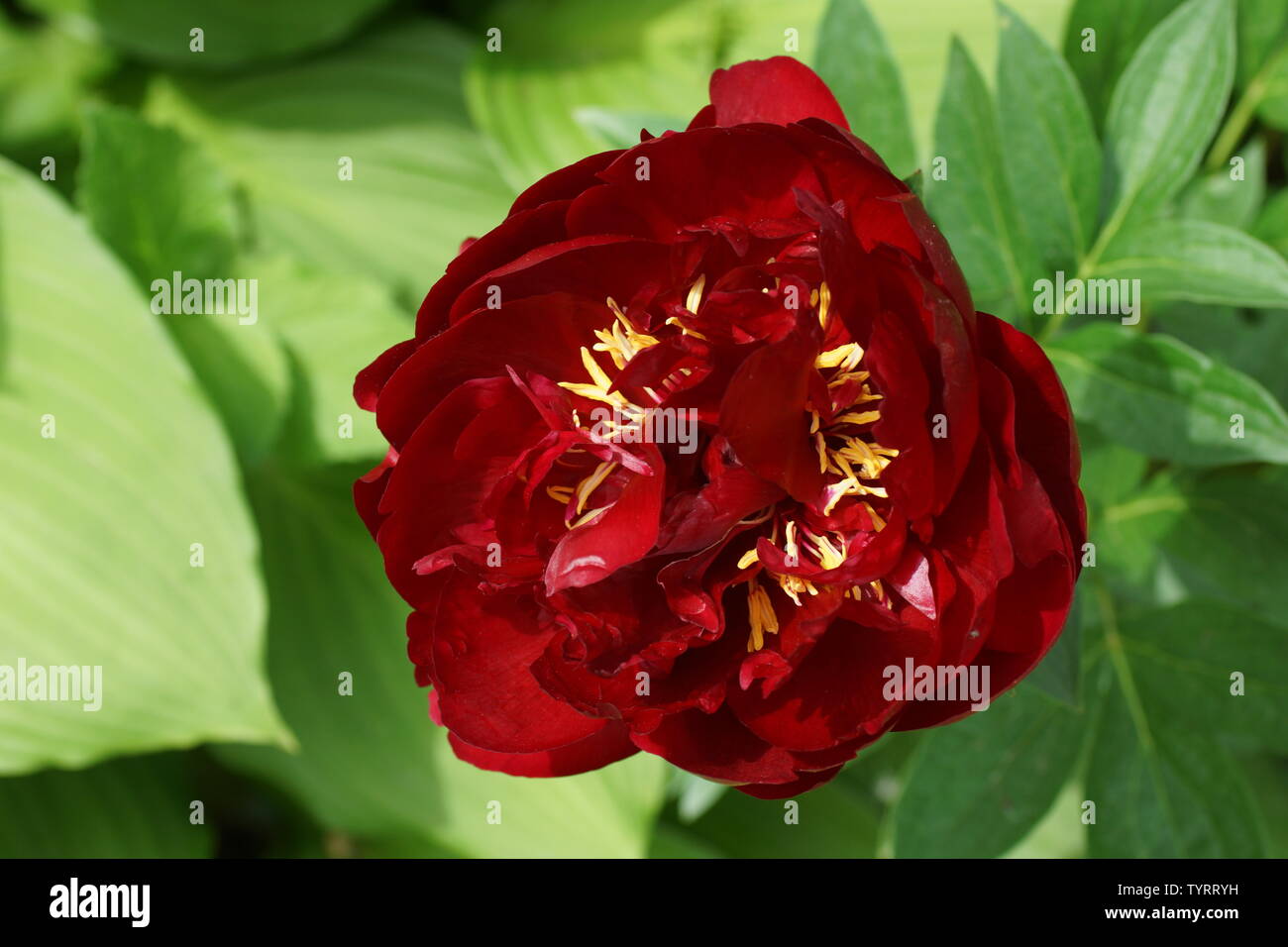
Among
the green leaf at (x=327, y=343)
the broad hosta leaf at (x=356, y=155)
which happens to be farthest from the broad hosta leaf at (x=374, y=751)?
the broad hosta leaf at (x=356, y=155)

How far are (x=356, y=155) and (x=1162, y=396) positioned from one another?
3.92ft

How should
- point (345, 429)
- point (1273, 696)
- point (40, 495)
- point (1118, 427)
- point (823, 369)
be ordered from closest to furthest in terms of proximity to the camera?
point (823, 369) < point (1118, 427) < point (1273, 696) < point (40, 495) < point (345, 429)

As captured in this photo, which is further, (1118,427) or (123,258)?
(123,258)

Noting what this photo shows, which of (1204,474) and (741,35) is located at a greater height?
(741,35)

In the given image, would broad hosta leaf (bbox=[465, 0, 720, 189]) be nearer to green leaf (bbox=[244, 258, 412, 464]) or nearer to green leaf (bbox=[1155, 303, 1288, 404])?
green leaf (bbox=[244, 258, 412, 464])

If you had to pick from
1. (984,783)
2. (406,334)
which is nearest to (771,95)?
(984,783)

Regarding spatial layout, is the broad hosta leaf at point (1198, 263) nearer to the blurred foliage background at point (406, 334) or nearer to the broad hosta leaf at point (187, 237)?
the blurred foliage background at point (406, 334)

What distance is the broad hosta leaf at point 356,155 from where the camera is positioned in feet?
5.01

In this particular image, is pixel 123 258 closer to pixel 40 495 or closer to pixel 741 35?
pixel 40 495

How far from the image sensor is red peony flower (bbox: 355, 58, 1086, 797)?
53 cm

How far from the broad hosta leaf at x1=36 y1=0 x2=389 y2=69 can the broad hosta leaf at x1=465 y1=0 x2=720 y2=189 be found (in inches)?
8.4

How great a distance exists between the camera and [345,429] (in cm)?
124

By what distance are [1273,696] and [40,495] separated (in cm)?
115
